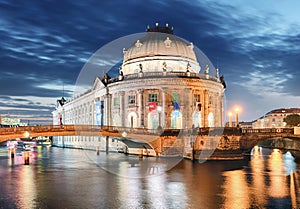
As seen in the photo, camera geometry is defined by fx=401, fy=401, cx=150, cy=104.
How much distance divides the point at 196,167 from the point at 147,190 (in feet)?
64.3

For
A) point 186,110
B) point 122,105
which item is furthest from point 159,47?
point 186,110

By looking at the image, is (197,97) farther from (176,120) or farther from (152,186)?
(152,186)

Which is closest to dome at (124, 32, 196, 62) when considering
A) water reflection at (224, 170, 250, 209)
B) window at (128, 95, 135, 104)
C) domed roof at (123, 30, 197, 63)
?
domed roof at (123, 30, 197, 63)

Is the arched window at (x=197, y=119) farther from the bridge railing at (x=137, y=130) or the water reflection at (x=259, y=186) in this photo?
the water reflection at (x=259, y=186)

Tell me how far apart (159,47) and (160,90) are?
49.1 feet

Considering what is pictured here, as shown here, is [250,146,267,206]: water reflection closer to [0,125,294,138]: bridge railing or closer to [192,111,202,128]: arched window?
[0,125,294,138]: bridge railing

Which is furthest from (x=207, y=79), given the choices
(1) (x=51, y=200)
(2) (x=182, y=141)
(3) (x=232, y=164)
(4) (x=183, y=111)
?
(1) (x=51, y=200)

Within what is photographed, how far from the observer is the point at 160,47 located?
318 feet

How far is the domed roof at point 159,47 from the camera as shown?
9681 cm

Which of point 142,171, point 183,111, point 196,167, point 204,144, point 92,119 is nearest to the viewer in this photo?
point 142,171

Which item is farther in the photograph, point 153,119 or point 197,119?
point 197,119

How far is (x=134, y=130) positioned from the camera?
7062 centimetres

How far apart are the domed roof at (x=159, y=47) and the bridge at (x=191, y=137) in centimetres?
2939

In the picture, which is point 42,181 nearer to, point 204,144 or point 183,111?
point 204,144
